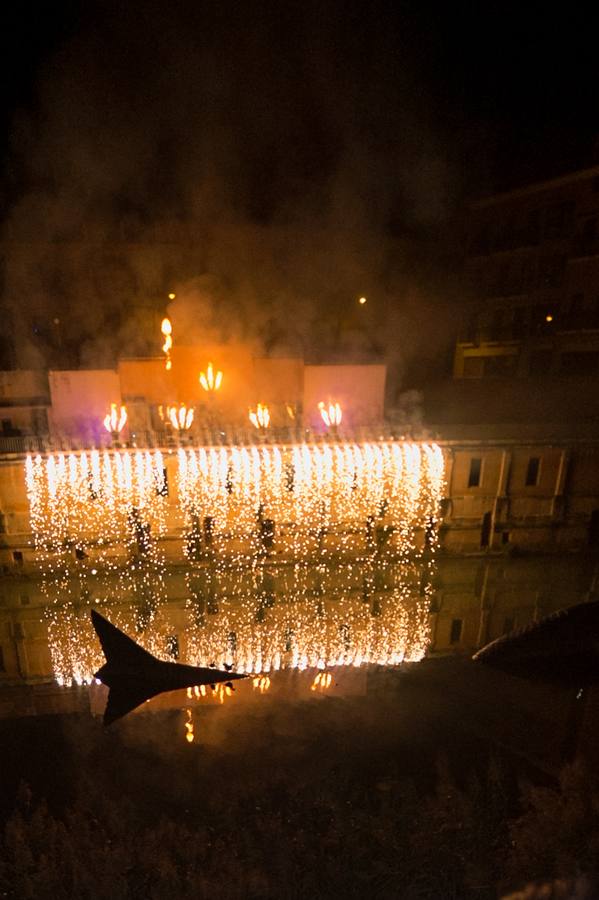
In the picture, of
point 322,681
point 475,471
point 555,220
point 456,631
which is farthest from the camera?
point 555,220

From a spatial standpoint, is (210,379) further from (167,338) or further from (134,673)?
(134,673)

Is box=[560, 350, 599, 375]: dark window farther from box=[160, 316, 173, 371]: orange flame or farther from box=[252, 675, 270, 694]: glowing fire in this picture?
box=[252, 675, 270, 694]: glowing fire

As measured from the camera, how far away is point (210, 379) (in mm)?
17672

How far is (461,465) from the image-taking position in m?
16.1

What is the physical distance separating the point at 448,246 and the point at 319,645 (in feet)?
62.8

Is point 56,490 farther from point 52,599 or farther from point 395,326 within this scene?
point 395,326

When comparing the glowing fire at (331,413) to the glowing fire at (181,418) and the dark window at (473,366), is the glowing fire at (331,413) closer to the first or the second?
the glowing fire at (181,418)

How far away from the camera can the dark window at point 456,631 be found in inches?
528

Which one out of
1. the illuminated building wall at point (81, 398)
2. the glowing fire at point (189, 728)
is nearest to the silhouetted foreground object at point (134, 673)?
the glowing fire at point (189, 728)

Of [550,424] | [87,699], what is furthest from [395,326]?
[87,699]

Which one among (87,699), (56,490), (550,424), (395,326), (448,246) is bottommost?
(87,699)

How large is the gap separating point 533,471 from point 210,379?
1040cm

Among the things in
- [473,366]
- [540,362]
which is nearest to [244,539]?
[473,366]

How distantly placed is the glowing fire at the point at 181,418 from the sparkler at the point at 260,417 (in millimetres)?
1898
